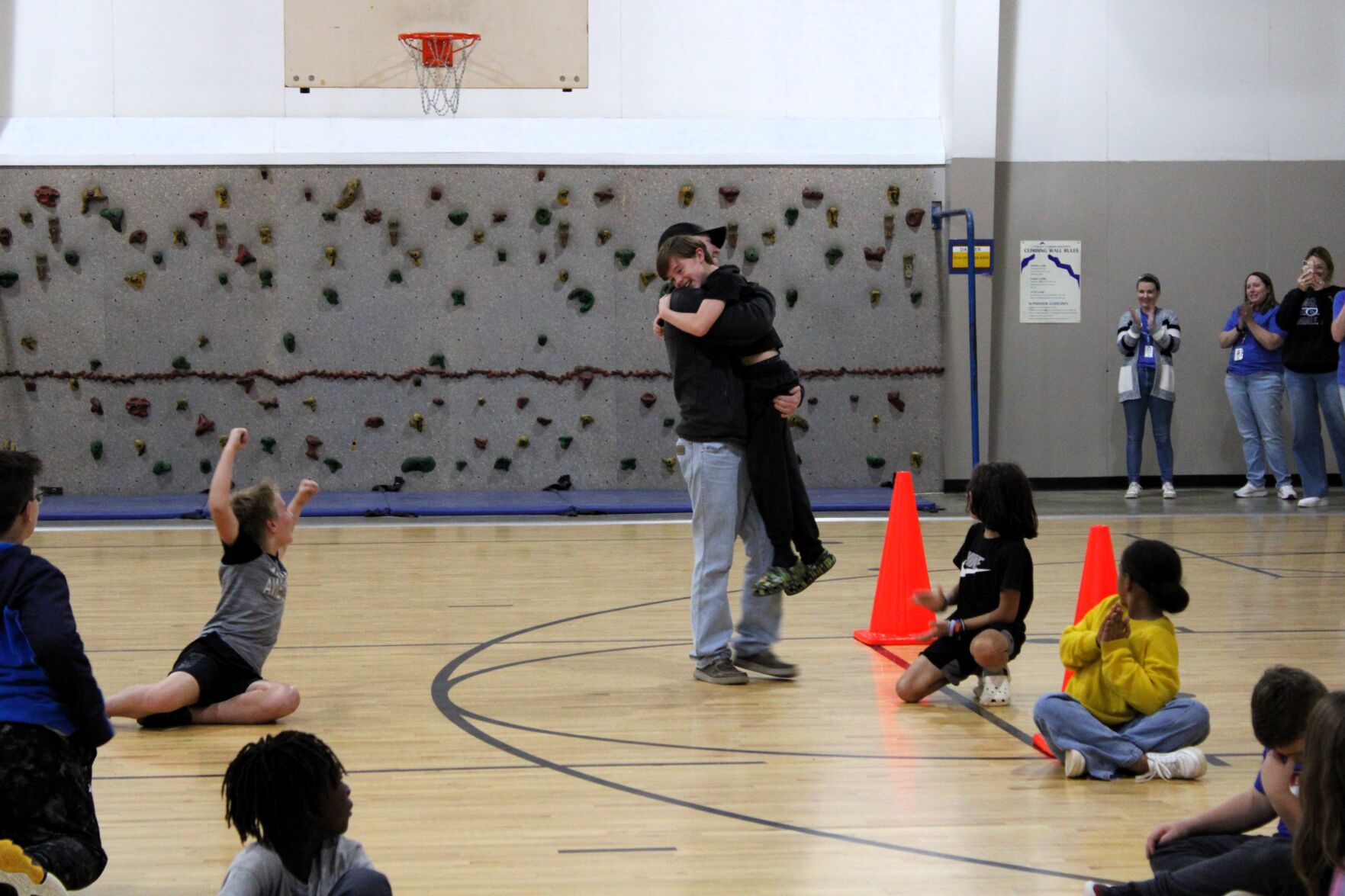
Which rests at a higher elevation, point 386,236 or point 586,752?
point 386,236

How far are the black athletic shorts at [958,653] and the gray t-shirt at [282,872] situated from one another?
285 cm

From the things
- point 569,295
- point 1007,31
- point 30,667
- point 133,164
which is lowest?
point 30,667

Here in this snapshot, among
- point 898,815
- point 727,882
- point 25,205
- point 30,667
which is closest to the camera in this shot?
point 30,667

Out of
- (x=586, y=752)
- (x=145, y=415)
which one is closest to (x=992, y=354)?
(x=145, y=415)

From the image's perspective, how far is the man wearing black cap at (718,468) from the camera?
527 centimetres

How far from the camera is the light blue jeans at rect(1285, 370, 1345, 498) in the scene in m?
10.9

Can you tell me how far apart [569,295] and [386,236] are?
1.53m

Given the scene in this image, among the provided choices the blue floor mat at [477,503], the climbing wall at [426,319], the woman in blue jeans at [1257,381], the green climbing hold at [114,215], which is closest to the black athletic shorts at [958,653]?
the blue floor mat at [477,503]

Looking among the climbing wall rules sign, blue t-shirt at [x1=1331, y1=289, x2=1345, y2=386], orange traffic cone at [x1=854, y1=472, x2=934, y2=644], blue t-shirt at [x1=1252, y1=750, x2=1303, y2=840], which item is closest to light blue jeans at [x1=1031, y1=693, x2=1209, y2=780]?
blue t-shirt at [x1=1252, y1=750, x2=1303, y2=840]

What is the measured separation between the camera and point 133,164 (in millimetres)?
11508

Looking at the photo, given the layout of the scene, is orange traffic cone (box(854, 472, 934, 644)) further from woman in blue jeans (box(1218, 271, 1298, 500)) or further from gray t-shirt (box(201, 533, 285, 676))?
woman in blue jeans (box(1218, 271, 1298, 500))

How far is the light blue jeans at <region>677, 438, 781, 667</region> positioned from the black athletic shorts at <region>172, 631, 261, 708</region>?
1.57 metres

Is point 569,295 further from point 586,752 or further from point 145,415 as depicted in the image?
point 586,752

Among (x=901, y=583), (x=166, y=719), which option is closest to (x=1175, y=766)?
(x=901, y=583)
